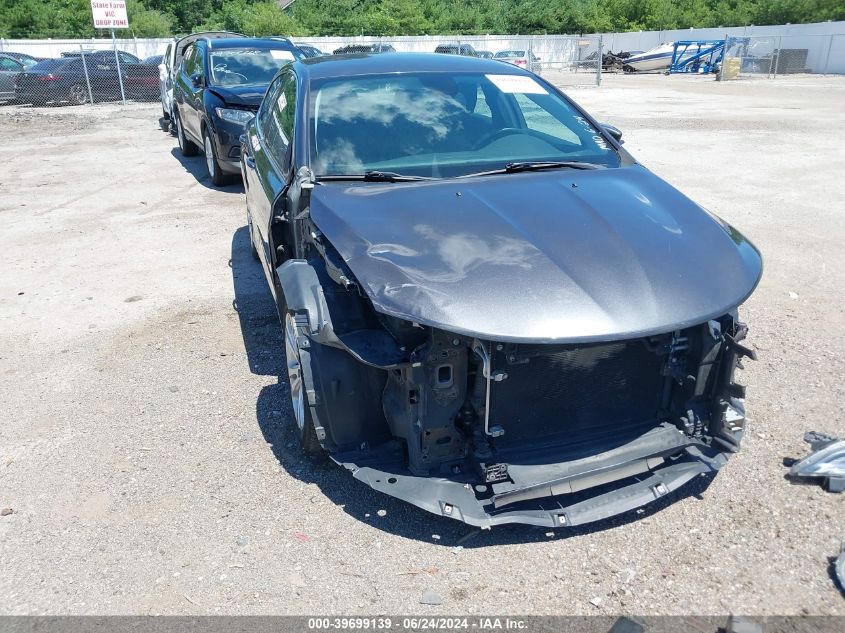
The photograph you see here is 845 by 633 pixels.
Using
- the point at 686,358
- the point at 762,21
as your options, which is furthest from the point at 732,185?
the point at 762,21

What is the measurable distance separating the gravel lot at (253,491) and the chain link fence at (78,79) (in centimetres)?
1570

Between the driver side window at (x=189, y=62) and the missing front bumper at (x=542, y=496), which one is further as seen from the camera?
the driver side window at (x=189, y=62)

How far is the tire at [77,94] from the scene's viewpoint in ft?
66.8

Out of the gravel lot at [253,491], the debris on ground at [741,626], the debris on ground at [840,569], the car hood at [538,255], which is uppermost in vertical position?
the car hood at [538,255]

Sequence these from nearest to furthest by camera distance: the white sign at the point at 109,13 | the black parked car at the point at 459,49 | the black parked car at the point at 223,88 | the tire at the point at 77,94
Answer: the black parked car at the point at 223,88 → the tire at the point at 77,94 → the white sign at the point at 109,13 → the black parked car at the point at 459,49

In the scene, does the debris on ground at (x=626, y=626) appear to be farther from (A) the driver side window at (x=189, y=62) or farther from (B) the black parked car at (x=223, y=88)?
(A) the driver side window at (x=189, y=62)

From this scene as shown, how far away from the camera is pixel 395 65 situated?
428 centimetres

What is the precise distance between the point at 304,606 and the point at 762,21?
178 feet

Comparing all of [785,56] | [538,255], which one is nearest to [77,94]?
[538,255]

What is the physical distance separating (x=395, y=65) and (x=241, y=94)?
5456 millimetres

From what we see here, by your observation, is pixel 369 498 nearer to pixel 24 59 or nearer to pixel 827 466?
pixel 827 466

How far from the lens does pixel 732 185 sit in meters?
9.08

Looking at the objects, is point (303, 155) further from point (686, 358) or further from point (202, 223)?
point (202, 223)

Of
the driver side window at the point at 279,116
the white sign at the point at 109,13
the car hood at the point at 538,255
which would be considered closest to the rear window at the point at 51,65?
the white sign at the point at 109,13
